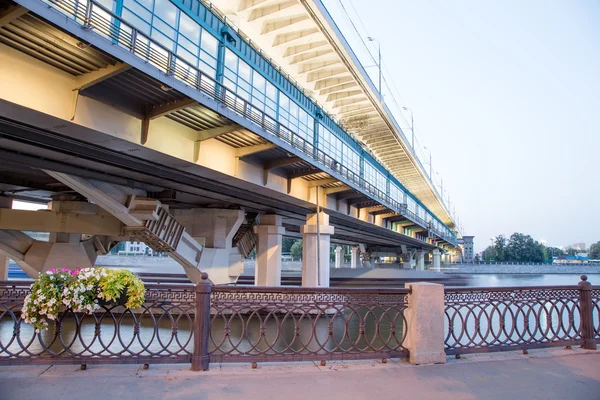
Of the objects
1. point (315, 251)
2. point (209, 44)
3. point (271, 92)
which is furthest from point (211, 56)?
point (315, 251)

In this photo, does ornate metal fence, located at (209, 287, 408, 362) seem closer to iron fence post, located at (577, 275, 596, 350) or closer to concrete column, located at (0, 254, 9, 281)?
iron fence post, located at (577, 275, 596, 350)

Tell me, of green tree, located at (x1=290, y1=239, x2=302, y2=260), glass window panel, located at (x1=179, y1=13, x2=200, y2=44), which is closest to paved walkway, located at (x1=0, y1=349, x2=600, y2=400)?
glass window panel, located at (x1=179, y1=13, x2=200, y2=44)

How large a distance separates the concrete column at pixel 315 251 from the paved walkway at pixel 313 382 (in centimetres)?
1544

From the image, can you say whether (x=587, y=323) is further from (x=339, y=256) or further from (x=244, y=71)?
Answer: (x=339, y=256)

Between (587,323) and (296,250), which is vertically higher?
(296,250)

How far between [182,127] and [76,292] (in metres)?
7.41

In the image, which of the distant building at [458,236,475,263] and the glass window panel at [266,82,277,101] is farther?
the distant building at [458,236,475,263]

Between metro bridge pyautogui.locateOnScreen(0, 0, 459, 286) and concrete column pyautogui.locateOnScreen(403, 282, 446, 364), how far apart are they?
701cm

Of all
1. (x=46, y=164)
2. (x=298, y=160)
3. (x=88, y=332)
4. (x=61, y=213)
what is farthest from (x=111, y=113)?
(x=61, y=213)

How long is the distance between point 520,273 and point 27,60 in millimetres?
110413

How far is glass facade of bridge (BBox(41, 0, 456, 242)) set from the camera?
885 centimetres

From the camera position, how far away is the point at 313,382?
5.27m

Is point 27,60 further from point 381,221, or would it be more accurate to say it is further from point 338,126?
point 381,221

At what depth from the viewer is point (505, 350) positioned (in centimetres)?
696
